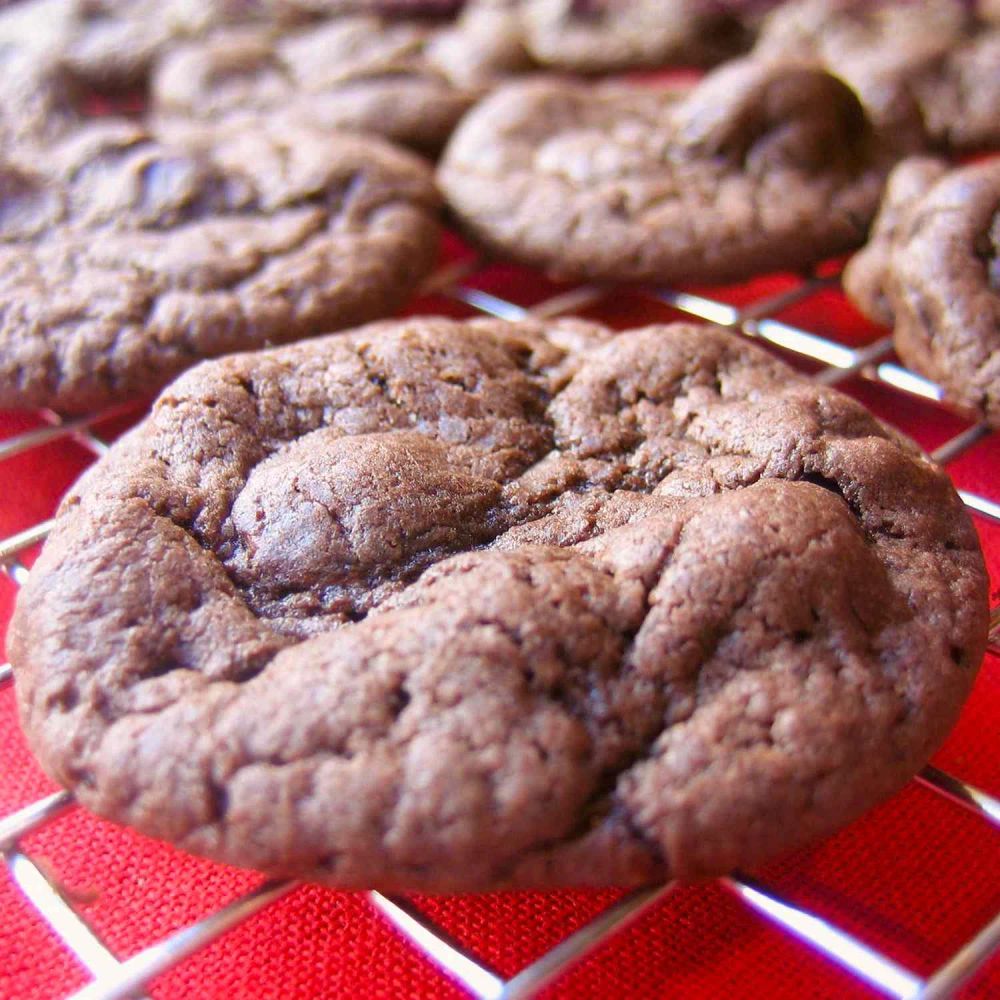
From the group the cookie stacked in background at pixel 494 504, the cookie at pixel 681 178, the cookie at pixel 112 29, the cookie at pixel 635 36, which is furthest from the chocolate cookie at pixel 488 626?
the cookie at pixel 112 29

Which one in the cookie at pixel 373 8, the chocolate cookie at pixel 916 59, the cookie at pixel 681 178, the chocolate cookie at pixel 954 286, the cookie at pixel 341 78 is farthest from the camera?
the cookie at pixel 373 8

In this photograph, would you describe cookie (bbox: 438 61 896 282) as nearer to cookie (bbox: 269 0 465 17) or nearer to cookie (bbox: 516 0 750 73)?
cookie (bbox: 516 0 750 73)

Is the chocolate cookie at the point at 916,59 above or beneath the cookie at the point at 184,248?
above

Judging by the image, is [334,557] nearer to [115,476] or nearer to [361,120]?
[115,476]

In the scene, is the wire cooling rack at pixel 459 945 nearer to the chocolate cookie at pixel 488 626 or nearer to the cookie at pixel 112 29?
the chocolate cookie at pixel 488 626

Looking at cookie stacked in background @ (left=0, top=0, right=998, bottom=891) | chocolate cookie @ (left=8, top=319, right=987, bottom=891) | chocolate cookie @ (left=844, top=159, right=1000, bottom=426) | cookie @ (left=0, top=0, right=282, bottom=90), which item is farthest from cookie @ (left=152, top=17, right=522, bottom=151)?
chocolate cookie @ (left=8, top=319, right=987, bottom=891)

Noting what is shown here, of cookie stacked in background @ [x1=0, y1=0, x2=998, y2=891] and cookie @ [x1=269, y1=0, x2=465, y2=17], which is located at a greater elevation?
cookie @ [x1=269, y1=0, x2=465, y2=17]
